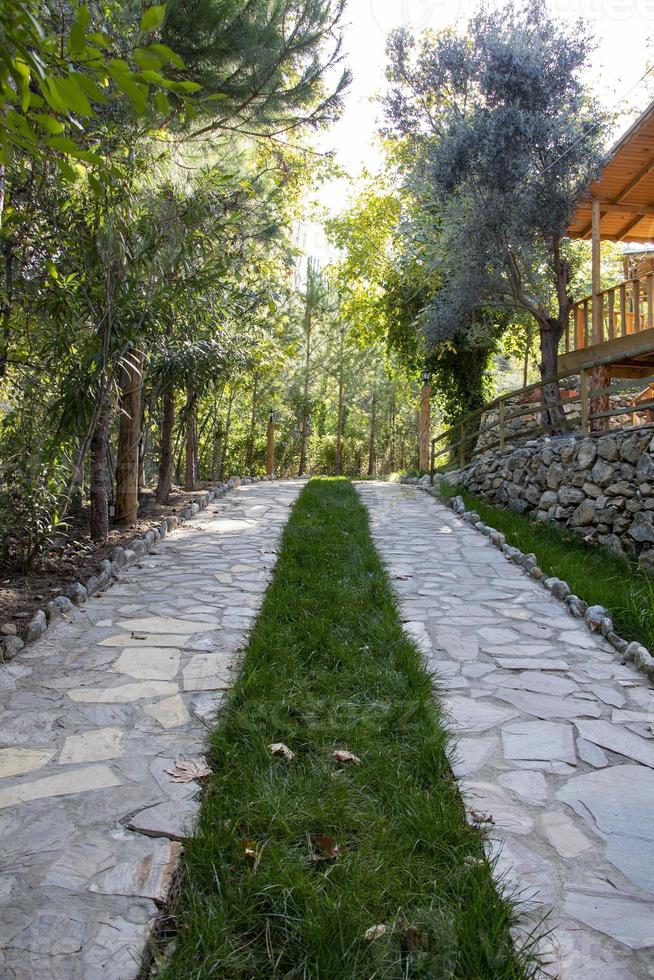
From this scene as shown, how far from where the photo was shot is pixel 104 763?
8.45 ft

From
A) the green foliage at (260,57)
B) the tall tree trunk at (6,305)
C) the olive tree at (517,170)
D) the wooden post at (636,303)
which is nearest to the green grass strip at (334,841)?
the tall tree trunk at (6,305)

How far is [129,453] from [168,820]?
18.8ft

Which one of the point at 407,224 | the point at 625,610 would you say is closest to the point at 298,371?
the point at 407,224

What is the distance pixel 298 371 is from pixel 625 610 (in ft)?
63.8

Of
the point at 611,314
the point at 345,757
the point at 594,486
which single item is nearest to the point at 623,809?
the point at 345,757

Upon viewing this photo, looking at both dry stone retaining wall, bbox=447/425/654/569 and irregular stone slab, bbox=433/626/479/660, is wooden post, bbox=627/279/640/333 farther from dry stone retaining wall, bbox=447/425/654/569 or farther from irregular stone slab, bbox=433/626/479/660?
irregular stone slab, bbox=433/626/479/660

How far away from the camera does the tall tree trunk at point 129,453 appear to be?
7289 mm

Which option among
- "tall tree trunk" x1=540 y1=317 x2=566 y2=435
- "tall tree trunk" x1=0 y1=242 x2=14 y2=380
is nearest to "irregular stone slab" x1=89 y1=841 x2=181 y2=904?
"tall tree trunk" x1=0 y1=242 x2=14 y2=380

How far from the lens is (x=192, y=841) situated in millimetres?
2074

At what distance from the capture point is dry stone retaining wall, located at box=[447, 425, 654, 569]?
238 inches

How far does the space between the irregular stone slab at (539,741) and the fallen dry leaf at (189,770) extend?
4.31 ft

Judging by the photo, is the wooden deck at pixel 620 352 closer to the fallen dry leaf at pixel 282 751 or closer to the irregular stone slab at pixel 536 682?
the irregular stone slab at pixel 536 682

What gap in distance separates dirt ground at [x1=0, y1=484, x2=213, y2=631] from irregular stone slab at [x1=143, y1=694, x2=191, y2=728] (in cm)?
139

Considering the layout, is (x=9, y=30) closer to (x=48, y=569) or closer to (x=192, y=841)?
(x=192, y=841)
